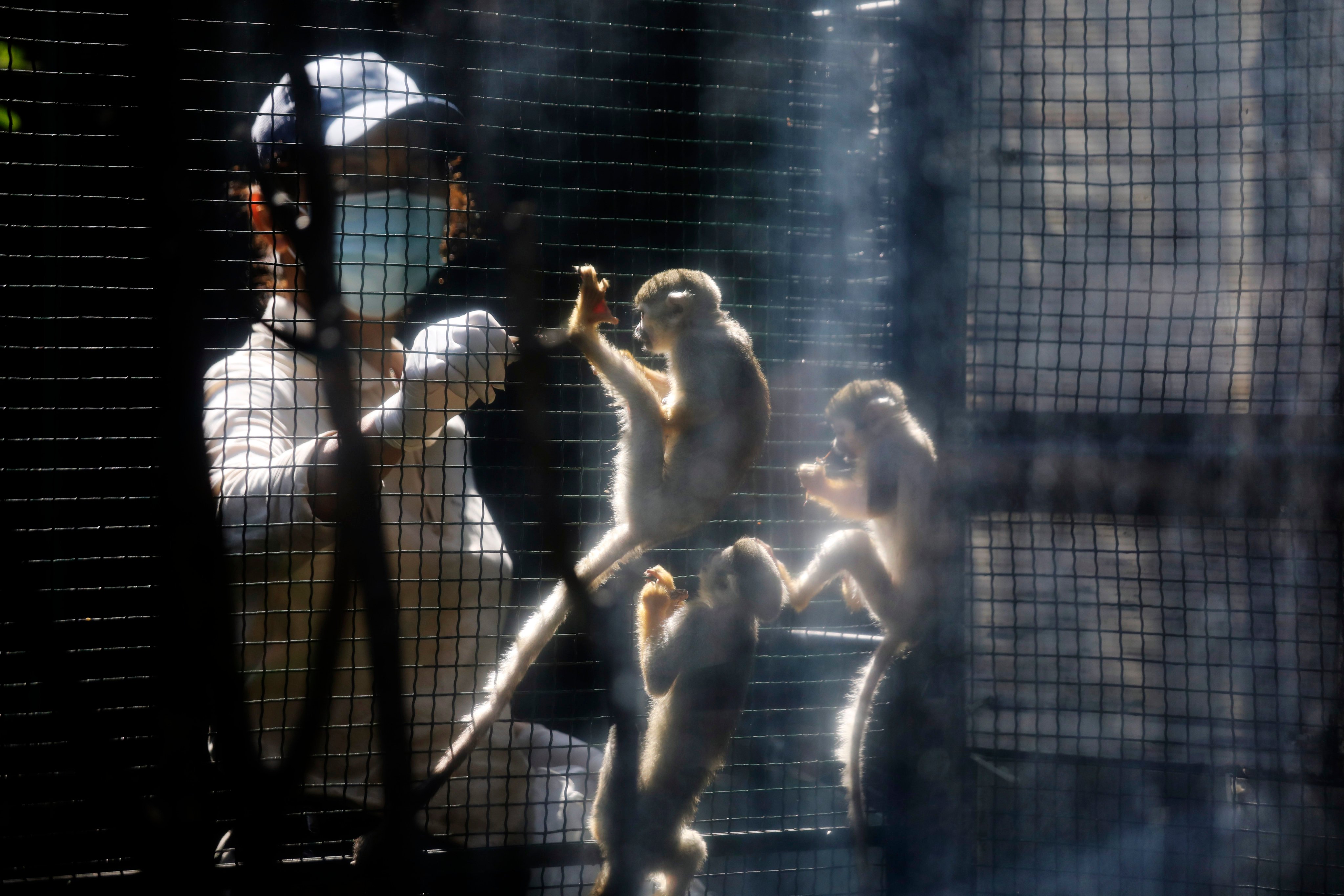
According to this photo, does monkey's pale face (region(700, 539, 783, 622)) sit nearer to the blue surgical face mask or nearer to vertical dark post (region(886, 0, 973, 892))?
vertical dark post (region(886, 0, 973, 892))

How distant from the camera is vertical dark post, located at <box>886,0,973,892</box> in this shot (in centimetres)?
168

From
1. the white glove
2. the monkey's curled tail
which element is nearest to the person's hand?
the monkey's curled tail

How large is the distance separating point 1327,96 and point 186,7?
2.68 meters

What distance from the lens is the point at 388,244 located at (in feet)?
5.56

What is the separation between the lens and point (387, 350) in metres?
1.81

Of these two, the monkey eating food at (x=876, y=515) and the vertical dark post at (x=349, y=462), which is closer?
the vertical dark post at (x=349, y=462)

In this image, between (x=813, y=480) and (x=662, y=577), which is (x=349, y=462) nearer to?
(x=662, y=577)

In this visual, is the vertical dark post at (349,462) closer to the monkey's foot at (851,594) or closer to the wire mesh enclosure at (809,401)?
the wire mesh enclosure at (809,401)

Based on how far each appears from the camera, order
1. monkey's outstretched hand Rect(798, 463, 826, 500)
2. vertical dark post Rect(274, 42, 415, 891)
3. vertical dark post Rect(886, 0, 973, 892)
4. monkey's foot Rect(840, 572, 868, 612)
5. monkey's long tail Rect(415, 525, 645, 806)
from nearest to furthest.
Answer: vertical dark post Rect(274, 42, 415, 891) < monkey's long tail Rect(415, 525, 645, 806) < vertical dark post Rect(886, 0, 973, 892) < monkey's outstretched hand Rect(798, 463, 826, 500) < monkey's foot Rect(840, 572, 868, 612)

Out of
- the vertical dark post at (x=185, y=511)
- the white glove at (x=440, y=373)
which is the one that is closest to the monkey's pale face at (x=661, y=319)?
the white glove at (x=440, y=373)

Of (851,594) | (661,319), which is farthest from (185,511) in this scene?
(851,594)

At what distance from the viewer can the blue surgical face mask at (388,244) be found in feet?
5.40

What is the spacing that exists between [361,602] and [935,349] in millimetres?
1485

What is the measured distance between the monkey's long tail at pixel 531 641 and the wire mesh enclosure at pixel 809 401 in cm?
7
